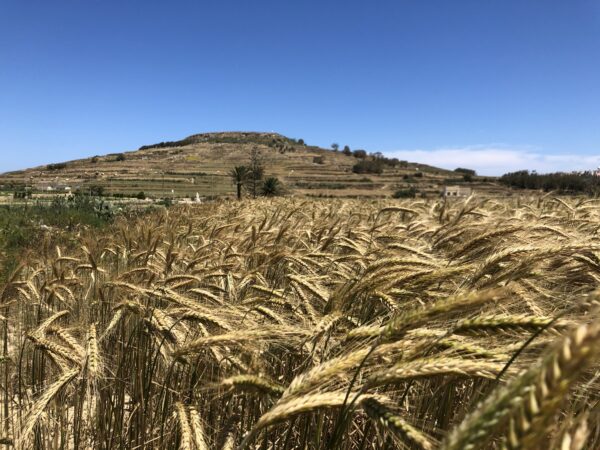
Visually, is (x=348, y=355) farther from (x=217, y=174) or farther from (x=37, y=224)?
(x=217, y=174)

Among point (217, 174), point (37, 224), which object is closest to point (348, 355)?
point (37, 224)

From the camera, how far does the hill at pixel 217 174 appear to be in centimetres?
5594

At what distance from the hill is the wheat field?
149 feet

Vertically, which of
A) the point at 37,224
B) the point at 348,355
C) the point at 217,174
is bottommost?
the point at 37,224

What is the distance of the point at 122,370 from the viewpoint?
257 cm

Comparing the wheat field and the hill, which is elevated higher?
the hill

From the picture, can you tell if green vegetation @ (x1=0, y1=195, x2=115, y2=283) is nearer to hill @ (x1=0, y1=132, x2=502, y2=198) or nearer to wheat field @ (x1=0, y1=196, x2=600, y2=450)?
wheat field @ (x1=0, y1=196, x2=600, y2=450)

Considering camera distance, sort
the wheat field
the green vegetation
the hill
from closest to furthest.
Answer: the wheat field < the green vegetation < the hill

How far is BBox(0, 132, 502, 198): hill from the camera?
5594cm

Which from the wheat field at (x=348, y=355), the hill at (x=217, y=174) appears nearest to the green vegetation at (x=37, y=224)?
the wheat field at (x=348, y=355)

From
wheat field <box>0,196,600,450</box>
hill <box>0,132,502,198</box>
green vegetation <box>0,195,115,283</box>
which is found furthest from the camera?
hill <box>0,132,502,198</box>

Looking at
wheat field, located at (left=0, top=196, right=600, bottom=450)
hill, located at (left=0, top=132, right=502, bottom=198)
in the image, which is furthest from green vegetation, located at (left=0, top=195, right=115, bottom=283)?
hill, located at (left=0, top=132, right=502, bottom=198)

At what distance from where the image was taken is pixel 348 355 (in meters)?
1.15

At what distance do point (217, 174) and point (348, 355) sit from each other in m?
78.8
